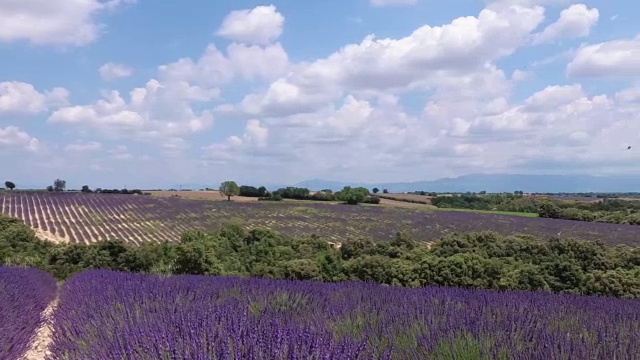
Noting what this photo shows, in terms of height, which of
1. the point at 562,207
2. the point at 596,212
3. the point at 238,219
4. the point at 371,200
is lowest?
the point at 238,219

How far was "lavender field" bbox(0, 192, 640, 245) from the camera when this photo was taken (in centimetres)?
3719

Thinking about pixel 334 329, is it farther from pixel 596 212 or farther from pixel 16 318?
pixel 596 212

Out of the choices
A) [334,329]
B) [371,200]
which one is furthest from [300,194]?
[334,329]

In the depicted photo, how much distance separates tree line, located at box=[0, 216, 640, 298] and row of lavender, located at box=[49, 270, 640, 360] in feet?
27.7

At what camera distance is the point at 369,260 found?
16422 mm

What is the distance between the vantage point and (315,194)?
245ft

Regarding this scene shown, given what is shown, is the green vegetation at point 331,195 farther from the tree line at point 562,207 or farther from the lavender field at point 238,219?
the lavender field at point 238,219

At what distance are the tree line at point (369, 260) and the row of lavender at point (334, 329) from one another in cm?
844

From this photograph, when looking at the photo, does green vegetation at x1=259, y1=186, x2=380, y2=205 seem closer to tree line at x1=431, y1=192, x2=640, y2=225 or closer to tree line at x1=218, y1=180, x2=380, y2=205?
tree line at x1=218, y1=180, x2=380, y2=205

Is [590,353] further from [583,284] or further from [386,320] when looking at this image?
[583,284]

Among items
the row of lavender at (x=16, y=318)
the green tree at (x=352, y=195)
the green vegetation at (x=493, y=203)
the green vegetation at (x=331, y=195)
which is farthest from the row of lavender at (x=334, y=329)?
the green vegetation at (x=493, y=203)

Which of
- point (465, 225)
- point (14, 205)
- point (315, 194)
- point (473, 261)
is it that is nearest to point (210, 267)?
point (473, 261)

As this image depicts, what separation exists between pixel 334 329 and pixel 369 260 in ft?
43.2

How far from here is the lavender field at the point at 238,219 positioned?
3719 cm
